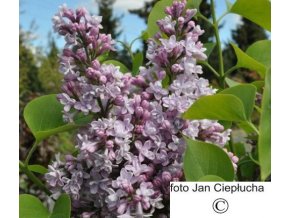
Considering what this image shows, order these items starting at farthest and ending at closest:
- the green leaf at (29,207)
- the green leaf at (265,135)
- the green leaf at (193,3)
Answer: the green leaf at (193,3) < the green leaf at (29,207) < the green leaf at (265,135)

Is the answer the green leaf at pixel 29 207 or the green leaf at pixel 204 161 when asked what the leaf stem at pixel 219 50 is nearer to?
the green leaf at pixel 204 161

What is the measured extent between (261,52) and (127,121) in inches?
10.8

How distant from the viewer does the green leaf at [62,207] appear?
597 mm

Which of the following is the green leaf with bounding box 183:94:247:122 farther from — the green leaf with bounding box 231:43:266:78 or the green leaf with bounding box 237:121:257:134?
the green leaf with bounding box 231:43:266:78

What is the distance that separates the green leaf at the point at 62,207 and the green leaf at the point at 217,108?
0.51 ft

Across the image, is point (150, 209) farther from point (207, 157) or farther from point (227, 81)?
point (227, 81)

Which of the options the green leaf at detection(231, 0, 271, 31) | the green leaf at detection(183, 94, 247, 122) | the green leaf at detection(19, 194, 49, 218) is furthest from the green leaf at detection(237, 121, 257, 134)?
the green leaf at detection(19, 194, 49, 218)

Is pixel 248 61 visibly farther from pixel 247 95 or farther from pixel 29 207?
pixel 29 207

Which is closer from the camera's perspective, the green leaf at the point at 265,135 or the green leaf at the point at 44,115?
the green leaf at the point at 265,135

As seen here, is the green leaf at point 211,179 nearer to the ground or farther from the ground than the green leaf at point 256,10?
nearer to the ground

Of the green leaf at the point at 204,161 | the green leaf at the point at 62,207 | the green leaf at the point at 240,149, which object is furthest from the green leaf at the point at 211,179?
the green leaf at the point at 240,149

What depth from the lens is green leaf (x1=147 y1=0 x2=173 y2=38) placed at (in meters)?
0.73

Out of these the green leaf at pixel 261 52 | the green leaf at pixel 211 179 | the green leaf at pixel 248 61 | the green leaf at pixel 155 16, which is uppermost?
the green leaf at pixel 155 16
